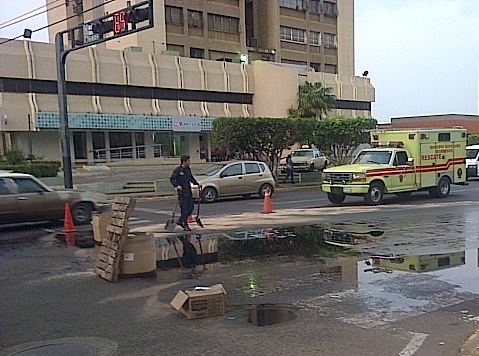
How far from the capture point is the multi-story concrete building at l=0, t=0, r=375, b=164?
39.3 meters

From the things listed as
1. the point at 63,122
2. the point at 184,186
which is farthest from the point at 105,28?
the point at 184,186

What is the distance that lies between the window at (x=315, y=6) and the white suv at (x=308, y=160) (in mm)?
36369

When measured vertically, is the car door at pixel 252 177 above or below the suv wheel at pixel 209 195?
above

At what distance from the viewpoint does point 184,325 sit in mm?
6195

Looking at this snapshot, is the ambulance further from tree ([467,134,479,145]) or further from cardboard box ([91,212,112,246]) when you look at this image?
tree ([467,134,479,145])

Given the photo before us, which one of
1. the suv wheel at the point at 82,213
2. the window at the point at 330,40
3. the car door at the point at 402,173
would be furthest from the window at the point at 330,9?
the suv wheel at the point at 82,213

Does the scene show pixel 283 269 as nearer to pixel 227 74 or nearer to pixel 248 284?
pixel 248 284

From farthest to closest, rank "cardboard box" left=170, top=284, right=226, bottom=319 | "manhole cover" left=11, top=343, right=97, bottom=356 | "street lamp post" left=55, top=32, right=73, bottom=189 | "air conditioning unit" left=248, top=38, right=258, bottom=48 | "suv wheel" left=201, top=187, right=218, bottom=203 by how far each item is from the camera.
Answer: "air conditioning unit" left=248, top=38, right=258, bottom=48 < "suv wheel" left=201, top=187, right=218, bottom=203 < "street lamp post" left=55, top=32, right=73, bottom=189 < "cardboard box" left=170, top=284, right=226, bottom=319 < "manhole cover" left=11, top=343, right=97, bottom=356

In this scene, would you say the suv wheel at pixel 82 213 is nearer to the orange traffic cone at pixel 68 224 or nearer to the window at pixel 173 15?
the orange traffic cone at pixel 68 224

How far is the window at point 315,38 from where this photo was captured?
6975 cm

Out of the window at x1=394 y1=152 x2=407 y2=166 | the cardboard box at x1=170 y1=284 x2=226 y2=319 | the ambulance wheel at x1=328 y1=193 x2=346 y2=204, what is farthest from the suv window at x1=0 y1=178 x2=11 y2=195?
the window at x1=394 y1=152 x2=407 y2=166

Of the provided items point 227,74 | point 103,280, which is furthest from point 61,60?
point 227,74

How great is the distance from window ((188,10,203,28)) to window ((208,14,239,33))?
51.0 inches

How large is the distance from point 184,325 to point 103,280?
111 inches
